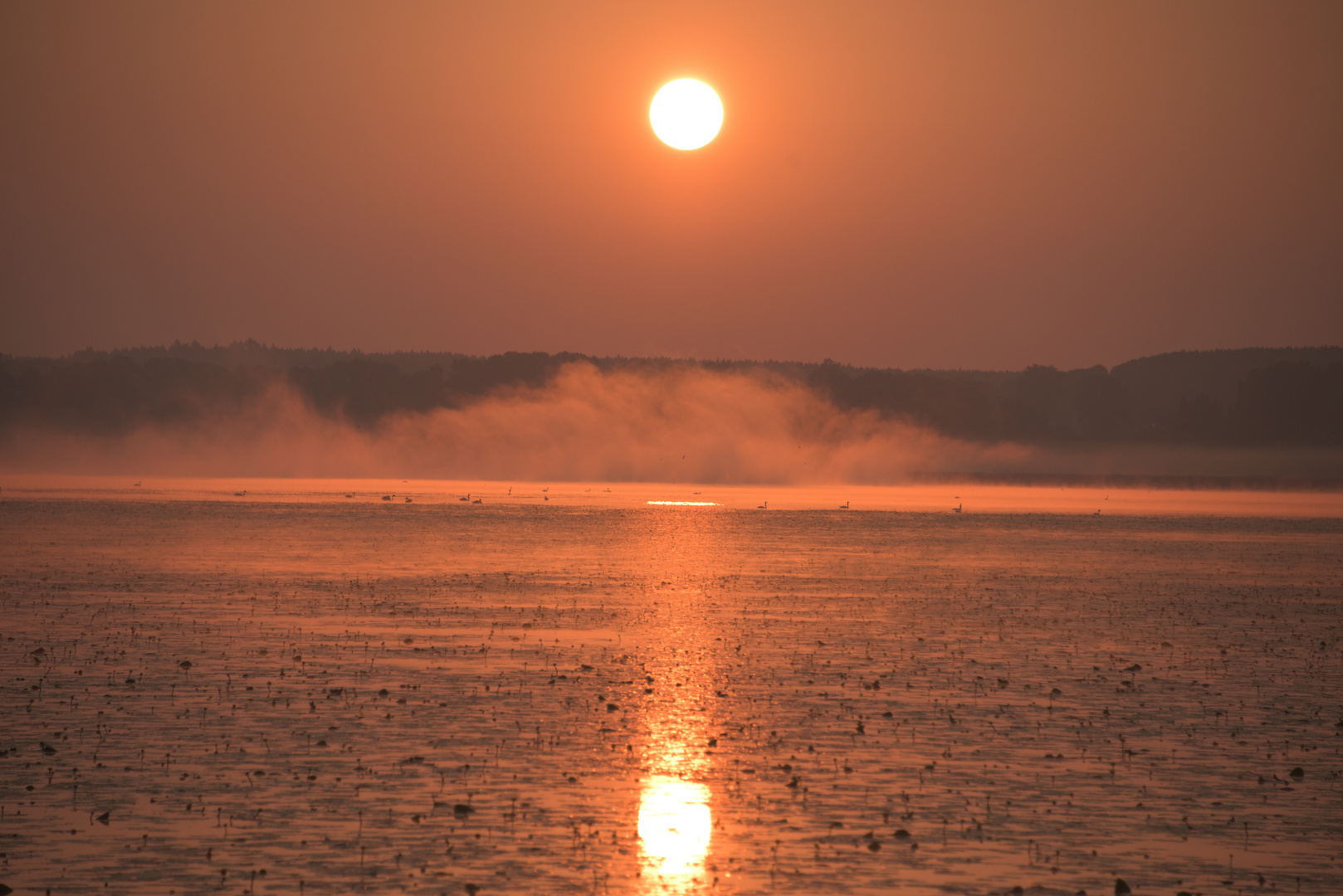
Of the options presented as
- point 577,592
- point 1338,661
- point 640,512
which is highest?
point 640,512

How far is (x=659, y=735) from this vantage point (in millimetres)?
21328

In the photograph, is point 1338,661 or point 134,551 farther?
point 134,551

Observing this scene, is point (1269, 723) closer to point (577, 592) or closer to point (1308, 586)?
point (577, 592)

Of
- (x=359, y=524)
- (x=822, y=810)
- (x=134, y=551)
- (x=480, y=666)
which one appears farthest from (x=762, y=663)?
(x=359, y=524)

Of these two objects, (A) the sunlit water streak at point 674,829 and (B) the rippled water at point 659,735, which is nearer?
(A) the sunlit water streak at point 674,829

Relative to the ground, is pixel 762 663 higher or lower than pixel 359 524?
lower

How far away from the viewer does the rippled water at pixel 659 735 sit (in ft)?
49.4

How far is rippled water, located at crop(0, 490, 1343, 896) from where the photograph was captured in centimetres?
1506

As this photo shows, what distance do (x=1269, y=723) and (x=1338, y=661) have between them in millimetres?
8437

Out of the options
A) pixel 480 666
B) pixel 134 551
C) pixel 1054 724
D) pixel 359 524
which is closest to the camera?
pixel 1054 724

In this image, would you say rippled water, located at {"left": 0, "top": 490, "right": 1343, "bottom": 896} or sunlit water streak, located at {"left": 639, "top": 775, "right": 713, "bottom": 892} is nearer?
sunlit water streak, located at {"left": 639, "top": 775, "right": 713, "bottom": 892}

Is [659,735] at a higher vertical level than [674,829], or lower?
higher

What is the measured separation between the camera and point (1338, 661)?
3025cm

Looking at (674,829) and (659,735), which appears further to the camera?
(659,735)
